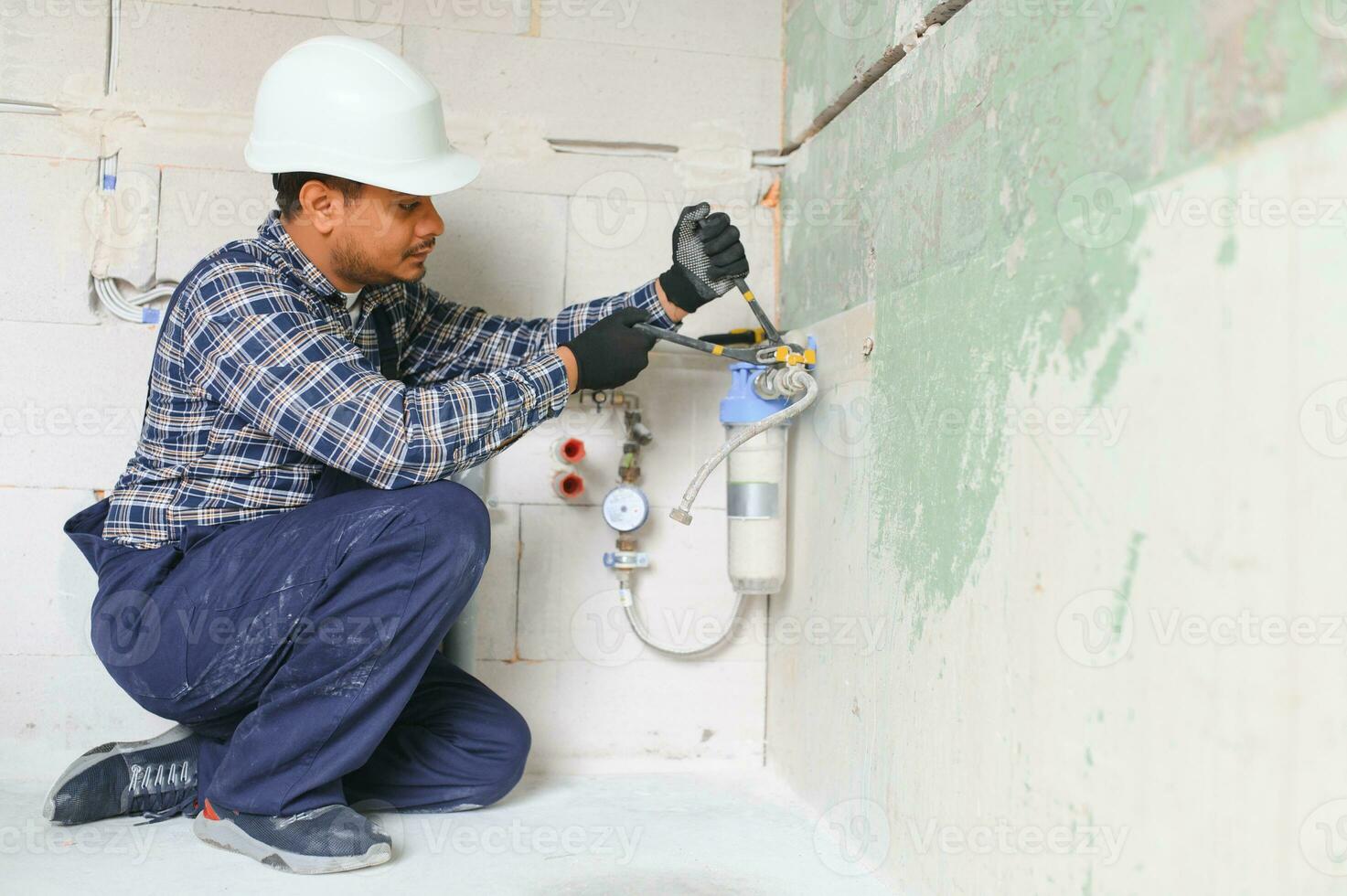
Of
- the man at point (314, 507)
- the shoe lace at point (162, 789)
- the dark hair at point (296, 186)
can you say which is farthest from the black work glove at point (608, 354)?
the shoe lace at point (162, 789)

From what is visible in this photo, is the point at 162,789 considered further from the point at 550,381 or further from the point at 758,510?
the point at 758,510

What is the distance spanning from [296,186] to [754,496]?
920 millimetres

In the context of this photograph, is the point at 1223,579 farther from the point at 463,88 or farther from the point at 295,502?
the point at 463,88

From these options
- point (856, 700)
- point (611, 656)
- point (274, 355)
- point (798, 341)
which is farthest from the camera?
point (611, 656)

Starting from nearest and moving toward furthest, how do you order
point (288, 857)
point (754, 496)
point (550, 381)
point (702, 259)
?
point (288, 857)
point (550, 381)
point (702, 259)
point (754, 496)

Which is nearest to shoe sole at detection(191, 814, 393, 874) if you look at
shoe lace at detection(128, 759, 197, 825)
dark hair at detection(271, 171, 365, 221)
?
Answer: shoe lace at detection(128, 759, 197, 825)

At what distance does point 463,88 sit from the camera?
2137 millimetres

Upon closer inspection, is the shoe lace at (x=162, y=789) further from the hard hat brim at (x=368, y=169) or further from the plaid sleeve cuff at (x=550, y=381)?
the hard hat brim at (x=368, y=169)

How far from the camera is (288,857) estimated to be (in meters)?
1.55

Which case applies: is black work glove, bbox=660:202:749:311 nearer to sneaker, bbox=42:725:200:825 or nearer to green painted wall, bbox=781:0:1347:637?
green painted wall, bbox=781:0:1347:637

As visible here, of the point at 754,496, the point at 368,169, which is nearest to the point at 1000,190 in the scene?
the point at 754,496

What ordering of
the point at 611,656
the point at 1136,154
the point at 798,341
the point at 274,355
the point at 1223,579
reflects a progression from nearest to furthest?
the point at 1223,579
the point at 1136,154
the point at 274,355
the point at 798,341
the point at 611,656

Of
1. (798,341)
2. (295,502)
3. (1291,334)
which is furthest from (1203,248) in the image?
(295,502)

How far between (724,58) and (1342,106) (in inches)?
61.5
